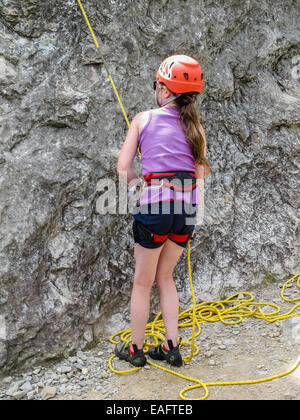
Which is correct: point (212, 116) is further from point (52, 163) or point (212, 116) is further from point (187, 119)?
point (52, 163)

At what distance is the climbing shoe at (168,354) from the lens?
2.93 metres

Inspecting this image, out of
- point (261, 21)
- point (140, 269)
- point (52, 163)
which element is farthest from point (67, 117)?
point (261, 21)

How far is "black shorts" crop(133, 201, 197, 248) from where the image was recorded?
2652mm

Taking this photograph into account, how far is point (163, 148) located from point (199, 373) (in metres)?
1.47

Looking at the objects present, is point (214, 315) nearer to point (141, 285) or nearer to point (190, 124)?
point (141, 285)

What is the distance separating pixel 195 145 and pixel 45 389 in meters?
1.76

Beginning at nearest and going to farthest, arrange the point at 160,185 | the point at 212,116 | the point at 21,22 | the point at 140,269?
the point at 160,185 → the point at 140,269 → the point at 21,22 → the point at 212,116

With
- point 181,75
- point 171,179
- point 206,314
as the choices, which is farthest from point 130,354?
point 181,75

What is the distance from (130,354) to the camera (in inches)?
118

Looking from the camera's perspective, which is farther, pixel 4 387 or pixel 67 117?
pixel 67 117

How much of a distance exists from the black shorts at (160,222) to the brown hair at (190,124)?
333 mm

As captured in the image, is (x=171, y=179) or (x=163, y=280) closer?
(x=171, y=179)

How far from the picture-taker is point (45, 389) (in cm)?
274

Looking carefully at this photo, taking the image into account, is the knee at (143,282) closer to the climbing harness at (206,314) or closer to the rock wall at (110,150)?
the climbing harness at (206,314)
